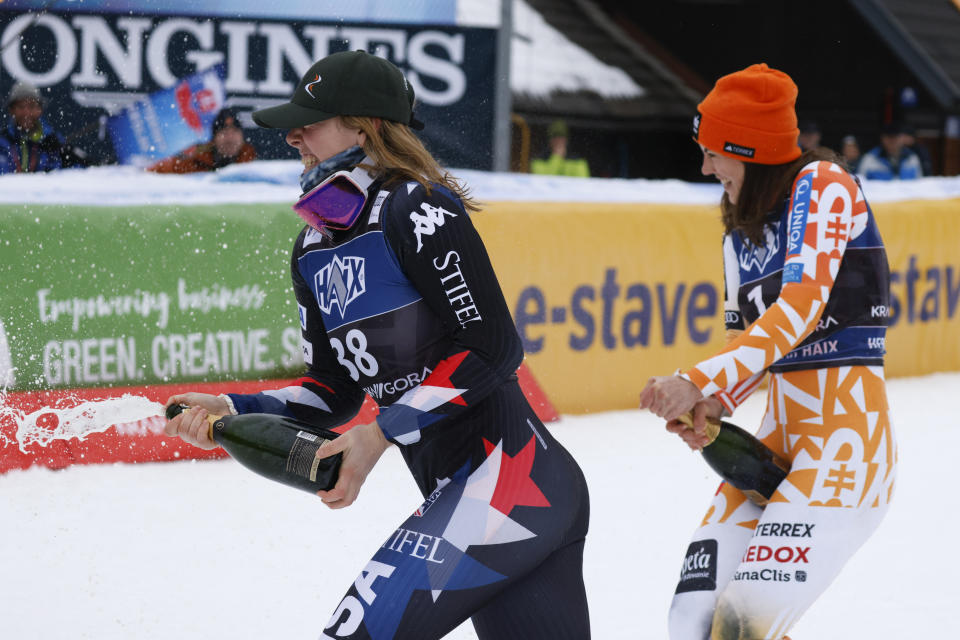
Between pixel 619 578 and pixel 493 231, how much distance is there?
114 inches

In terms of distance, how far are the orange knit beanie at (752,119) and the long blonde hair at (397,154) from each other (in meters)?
0.73

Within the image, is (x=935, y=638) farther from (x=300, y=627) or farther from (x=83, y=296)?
(x=83, y=296)

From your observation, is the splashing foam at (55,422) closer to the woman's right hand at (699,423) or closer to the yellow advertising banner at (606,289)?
the yellow advertising banner at (606,289)

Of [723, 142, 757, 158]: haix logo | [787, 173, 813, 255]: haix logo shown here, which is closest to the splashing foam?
[723, 142, 757, 158]: haix logo

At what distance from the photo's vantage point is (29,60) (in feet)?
32.0

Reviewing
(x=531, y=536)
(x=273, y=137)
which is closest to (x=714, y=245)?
(x=273, y=137)

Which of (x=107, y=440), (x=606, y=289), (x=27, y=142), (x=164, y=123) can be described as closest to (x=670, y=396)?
(x=107, y=440)

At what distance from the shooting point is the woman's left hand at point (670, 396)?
243cm

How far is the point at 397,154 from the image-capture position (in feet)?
7.96

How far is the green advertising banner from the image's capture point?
5855mm

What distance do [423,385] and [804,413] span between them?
1.10 metres

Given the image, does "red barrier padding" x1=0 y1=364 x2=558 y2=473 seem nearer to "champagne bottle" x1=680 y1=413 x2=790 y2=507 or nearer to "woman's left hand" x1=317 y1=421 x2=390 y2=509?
"champagne bottle" x1=680 y1=413 x2=790 y2=507

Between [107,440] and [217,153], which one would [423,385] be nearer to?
[107,440]

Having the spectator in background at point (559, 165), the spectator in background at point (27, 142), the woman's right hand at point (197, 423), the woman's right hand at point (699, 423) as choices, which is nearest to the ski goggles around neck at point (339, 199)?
the woman's right hand at point (197, 423)
